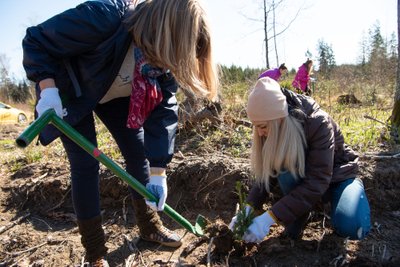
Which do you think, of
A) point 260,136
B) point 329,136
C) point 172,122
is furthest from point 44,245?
point 329,136

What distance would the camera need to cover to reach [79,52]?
60.1 inches

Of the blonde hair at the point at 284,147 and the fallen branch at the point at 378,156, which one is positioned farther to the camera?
the fallen branch at the point at 378,156

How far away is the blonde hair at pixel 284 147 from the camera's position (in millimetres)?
1790

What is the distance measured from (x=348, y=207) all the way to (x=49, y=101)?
1638mm

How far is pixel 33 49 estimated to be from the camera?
1435 mm

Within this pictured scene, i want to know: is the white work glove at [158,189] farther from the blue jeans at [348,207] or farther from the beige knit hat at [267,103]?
the blue jeans at [348,207]

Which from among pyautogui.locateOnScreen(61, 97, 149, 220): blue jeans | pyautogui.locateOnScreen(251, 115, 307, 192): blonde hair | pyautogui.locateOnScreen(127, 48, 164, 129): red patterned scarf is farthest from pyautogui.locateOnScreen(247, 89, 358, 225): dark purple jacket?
pyautogui.locateOnScreen(61, 97, 149, 220): blue jeans

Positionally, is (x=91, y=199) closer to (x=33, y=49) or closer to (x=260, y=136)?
(x=33, y=49)

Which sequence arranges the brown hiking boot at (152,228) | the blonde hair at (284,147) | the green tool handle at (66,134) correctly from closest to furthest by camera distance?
the green tool handle at (66,134) → the blonde hair at (284,147) → the brown hiking boot at (152,228)

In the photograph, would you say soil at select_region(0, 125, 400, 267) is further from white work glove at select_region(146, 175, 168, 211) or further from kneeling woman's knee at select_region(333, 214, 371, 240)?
white work glove at select_region(146, 175, 168, 211)

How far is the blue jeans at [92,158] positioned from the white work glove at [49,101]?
0.31m

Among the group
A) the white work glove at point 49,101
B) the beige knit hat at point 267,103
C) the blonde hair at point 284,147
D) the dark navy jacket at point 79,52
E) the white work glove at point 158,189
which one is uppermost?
the dark navy jacket at point 79,52

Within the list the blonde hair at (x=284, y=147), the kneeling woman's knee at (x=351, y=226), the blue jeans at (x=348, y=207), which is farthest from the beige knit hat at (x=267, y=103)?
the kneeling woman's knee at (x=351, y=226)

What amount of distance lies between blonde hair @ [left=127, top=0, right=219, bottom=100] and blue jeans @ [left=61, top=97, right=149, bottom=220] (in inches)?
19.5
